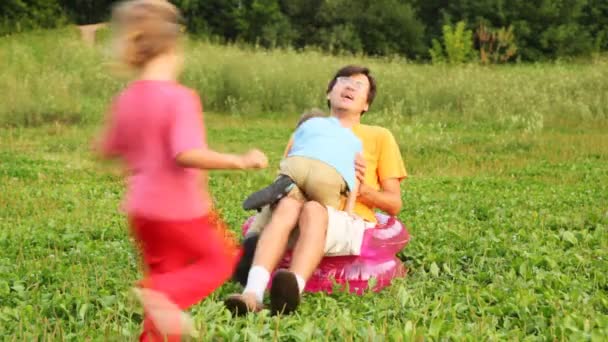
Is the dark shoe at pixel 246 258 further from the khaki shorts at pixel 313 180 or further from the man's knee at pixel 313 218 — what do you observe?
the man's knee at pixel 313 218

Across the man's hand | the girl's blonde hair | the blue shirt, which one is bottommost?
the man's hand

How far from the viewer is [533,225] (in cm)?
726

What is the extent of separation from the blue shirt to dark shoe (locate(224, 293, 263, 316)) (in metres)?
1.05

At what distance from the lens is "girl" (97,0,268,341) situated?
126 inches

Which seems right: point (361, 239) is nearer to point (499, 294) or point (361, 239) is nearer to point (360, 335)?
point (499, 294)

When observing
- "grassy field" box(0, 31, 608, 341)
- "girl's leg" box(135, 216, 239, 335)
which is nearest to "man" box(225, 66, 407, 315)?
"grassy field" box(0, 31, 608, 341)

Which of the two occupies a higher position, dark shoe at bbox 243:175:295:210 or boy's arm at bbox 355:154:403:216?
dark shoe at bbox 243:175:295:210

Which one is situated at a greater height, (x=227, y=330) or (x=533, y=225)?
(x=227, y=330)

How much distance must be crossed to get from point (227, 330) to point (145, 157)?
1101 mm

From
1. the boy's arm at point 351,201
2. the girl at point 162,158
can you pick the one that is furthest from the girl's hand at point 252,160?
the boy's arm at point 351,201

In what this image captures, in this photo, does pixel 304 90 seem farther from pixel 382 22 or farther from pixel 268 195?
pixel 382 22

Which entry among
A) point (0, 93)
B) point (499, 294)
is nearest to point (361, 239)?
point (499, 294)

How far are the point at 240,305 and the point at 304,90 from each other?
45.5ft

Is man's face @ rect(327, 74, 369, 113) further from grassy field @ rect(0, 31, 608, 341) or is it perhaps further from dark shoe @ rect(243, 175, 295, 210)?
grassy field @ rect(0, 31, 608, 341)
